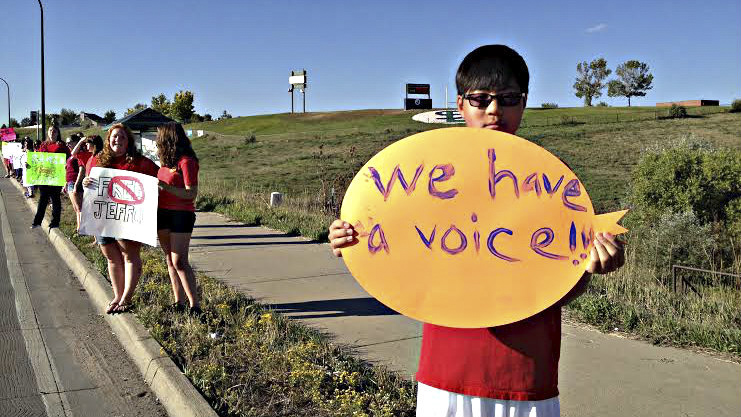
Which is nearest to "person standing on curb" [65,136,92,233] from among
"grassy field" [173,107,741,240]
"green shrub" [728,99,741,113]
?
"grassy field" [173,107,741,240]

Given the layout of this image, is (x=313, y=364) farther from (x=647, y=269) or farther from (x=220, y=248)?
(x=220, y=248)

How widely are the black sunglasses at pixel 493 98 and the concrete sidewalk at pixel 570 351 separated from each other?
7.98ft

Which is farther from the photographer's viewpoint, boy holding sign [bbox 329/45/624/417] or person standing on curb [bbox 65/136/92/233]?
person standing on curb [bbox 65/136/92/233]

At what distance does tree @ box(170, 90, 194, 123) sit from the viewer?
106125 millimetres

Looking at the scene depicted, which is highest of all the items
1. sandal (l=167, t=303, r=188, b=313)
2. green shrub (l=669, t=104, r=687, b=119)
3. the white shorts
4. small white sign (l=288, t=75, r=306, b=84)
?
small white sign (l=288, t=75, r=306, b=84)

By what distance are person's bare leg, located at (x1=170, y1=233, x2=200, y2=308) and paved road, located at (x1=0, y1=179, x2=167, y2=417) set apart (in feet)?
2.31

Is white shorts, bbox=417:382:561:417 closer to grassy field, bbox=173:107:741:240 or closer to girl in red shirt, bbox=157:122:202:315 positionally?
girl in red shirt, bbox=157:122:202:315

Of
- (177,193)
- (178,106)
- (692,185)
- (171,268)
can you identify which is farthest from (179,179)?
(178,106)

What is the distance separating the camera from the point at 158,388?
14.4ft

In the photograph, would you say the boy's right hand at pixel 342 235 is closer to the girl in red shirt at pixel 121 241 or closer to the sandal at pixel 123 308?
the girl in red shirt at pixel 121 241

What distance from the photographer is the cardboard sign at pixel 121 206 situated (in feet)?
17.9

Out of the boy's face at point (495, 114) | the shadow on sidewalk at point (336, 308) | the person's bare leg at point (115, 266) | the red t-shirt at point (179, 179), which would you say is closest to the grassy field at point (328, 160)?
the shadow on sidewalk at point (336, 308)

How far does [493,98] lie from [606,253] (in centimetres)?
51

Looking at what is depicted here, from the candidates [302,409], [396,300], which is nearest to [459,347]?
[396,300]
